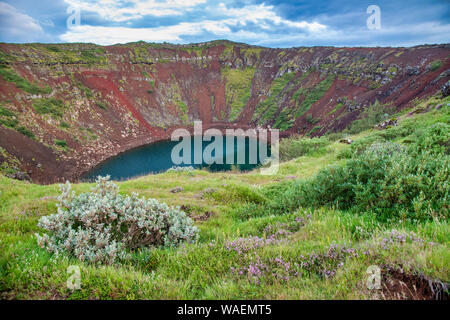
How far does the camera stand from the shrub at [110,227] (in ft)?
13.0

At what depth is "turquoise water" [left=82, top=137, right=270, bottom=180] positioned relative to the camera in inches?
1801

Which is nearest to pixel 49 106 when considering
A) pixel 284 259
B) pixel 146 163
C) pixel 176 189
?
pixel 146 163

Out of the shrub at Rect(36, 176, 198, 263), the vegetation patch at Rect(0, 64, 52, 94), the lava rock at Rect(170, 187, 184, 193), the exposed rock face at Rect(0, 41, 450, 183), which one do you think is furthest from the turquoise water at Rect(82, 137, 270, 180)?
the shrub at Rect(36, 176, 198, 263)

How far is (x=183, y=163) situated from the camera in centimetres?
4978

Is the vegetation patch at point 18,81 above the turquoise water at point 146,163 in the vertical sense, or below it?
above

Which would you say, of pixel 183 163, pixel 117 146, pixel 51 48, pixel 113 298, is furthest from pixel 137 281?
pixel 51 48

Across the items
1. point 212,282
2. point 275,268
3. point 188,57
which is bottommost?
point 212,282

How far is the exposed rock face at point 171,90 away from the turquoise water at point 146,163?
3.18m

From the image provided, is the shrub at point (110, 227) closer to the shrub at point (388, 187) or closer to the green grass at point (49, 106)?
the shrub at point (388, 187)

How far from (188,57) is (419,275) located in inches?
4808

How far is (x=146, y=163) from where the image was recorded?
53.1m

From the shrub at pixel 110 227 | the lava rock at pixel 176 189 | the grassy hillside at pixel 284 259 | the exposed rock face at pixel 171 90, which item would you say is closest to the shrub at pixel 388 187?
the grassy hillside at pixel 284 259
